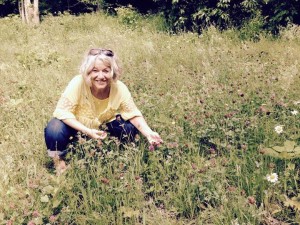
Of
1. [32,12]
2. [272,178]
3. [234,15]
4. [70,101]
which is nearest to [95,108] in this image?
[70,101]

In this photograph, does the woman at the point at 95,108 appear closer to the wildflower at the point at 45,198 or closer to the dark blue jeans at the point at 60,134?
the dark blue jeans at the point at 60,134

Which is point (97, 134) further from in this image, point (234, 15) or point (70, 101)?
point (234, 15)

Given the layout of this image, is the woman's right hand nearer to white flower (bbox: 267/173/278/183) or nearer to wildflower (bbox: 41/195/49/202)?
wildflower (bbox: 41/195/49/202)

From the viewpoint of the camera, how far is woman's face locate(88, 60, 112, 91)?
314 cm

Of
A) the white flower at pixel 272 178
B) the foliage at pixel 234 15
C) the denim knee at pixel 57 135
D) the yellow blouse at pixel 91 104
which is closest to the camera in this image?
the white flower at pixel 272 178

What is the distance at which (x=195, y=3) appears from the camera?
8.95m

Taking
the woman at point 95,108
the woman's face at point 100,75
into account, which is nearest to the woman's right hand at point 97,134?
the woman at point 95,108

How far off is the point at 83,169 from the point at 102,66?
931 mm

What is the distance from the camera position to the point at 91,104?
3.30 m

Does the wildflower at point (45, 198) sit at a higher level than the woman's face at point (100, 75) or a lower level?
lower

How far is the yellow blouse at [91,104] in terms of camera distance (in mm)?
3211

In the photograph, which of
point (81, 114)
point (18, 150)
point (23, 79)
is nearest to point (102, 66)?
point (81, 114)

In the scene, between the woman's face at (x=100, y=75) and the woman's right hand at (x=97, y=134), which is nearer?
the woman's right hand at (x=97, y=134)

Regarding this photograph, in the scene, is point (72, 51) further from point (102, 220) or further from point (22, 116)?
point (102, 220)
